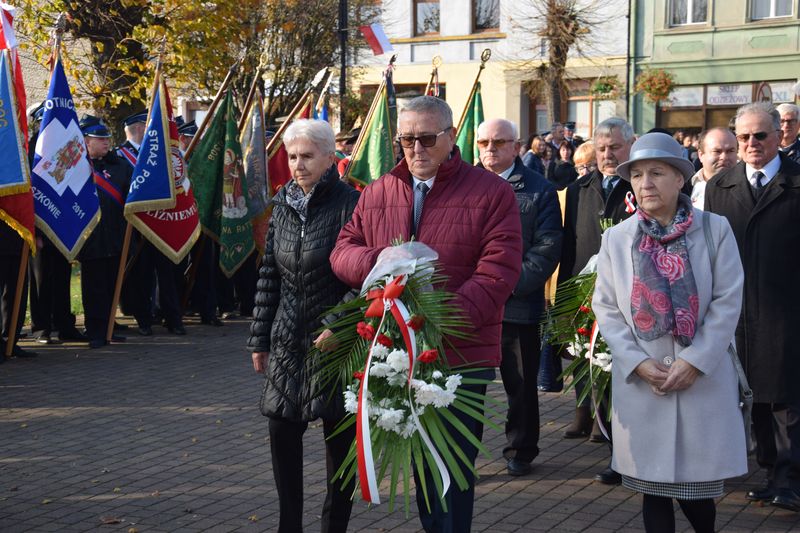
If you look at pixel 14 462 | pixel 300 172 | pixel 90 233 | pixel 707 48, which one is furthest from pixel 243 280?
pixel 707 48

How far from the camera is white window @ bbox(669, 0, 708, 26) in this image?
33000mm

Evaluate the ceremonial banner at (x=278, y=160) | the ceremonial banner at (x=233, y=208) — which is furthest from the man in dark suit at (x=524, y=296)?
the ceremonial banner at (x=278, y=160)

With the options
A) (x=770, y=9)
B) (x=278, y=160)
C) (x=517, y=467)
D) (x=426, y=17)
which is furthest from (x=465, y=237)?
(x=426, y=17)

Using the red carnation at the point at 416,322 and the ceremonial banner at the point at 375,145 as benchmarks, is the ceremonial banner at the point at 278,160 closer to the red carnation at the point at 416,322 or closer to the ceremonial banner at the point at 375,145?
the ceremonial banner at the point at 375,145

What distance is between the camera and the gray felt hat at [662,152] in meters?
4.53

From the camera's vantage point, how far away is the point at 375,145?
520 inches

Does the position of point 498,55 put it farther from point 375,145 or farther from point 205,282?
point 205,282

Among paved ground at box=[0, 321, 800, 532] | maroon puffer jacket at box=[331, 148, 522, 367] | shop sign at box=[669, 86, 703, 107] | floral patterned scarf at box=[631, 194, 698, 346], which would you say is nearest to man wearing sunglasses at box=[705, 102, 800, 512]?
paved ground at box=[0, 321, 800, 532]

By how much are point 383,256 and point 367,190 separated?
2.05 ft

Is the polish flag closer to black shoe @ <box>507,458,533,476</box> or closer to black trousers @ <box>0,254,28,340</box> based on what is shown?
black trousers @ <box>0,254,28,340</box>

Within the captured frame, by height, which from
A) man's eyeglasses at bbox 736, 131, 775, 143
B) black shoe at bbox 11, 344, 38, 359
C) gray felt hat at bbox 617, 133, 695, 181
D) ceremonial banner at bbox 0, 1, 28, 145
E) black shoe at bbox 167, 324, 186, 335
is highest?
ceremonial banner at bbox 0, 1, 28, 145

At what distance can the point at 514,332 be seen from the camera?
671 cm

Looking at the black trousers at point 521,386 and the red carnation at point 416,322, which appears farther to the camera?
the black trousers at point 521,386

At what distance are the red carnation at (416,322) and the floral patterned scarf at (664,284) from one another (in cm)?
96
